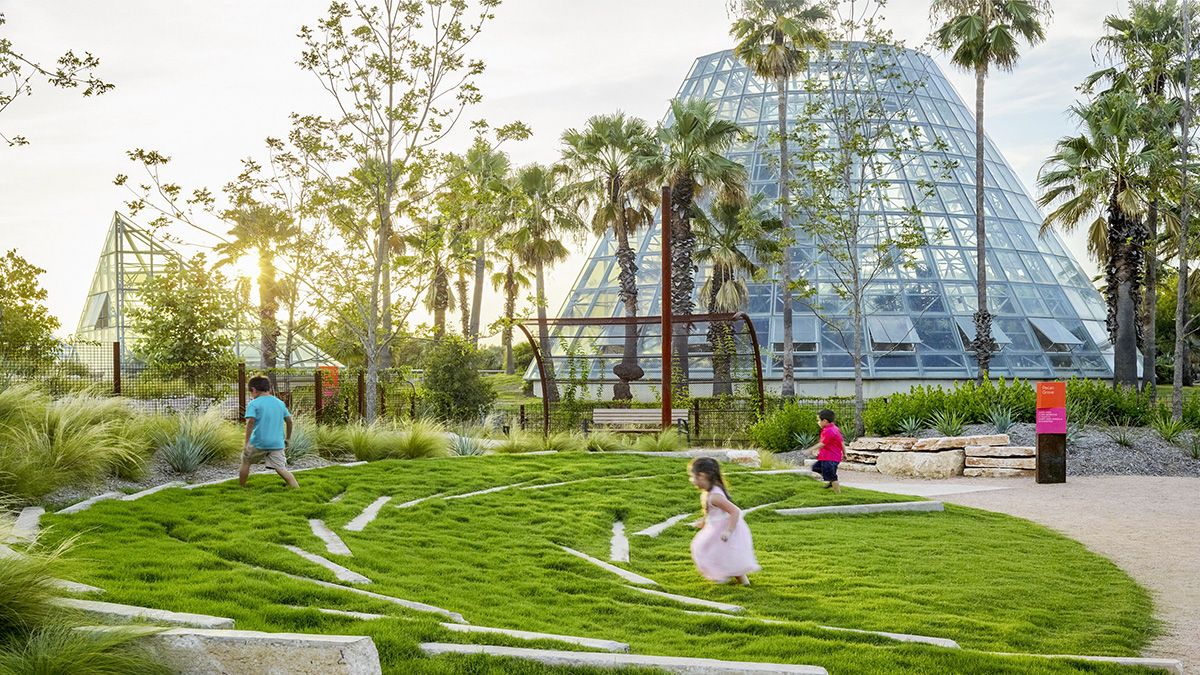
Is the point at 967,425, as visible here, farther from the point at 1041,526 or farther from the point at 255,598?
the point at 255,598

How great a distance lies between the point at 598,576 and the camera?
Result: 7398 millimetres

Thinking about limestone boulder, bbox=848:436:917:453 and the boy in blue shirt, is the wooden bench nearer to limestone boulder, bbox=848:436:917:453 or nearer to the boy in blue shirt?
limestone boulder, bbox=848:436:917:453

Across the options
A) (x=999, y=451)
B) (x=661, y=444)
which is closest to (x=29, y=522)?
(x=661, y=444)

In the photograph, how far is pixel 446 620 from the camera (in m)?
5.53

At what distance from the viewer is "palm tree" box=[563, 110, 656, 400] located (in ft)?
102

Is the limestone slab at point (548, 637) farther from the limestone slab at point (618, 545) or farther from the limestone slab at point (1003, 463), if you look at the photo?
the limestone slab at point (1003, 463)

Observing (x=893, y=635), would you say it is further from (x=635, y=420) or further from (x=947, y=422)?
(x=635, y=420)

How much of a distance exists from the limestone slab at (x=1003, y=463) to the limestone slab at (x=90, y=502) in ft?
46.6

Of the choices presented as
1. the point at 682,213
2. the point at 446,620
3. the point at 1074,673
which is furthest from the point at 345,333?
the point at 1074,673

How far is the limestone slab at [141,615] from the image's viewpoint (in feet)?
15.6

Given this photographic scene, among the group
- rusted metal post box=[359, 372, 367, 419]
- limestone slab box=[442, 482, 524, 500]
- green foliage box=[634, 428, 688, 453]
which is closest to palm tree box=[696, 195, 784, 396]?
green foliage box=[634, 428, 688, 453]

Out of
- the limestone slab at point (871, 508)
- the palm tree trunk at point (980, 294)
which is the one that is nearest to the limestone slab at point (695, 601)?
the limestone slab at point (871, 508)

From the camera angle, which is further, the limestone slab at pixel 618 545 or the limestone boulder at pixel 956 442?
the limestone boulder at pixel 956 442

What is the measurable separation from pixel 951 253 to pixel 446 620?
115ft
